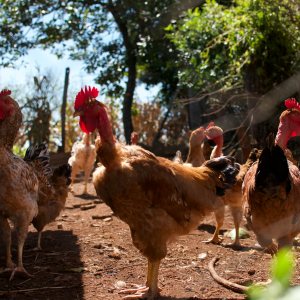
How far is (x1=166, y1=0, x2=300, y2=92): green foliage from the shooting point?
559 cm

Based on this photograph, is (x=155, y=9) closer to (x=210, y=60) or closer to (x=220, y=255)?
(x=210, y=60)

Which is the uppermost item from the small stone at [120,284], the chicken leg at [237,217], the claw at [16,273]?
the chicken leg at [237,217]

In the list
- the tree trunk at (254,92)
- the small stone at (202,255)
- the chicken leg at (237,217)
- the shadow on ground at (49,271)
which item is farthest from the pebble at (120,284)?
the tree trunk at (254,92)

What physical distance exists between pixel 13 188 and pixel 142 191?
1471 mm

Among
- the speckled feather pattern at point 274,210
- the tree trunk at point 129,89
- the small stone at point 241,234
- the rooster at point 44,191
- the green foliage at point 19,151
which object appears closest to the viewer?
the speckled feather pattern at point 274,210

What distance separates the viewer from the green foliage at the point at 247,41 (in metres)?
5.59

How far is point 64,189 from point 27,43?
29.7 feet

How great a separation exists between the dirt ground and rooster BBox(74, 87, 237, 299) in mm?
411

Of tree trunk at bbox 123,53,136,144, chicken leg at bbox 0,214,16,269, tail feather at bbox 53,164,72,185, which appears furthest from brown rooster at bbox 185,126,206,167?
tree trunk at bbox 123,53,136,144

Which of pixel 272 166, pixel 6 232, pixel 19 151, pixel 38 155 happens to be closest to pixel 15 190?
pixel 6 232

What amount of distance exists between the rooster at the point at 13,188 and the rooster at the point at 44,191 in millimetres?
714

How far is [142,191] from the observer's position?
2.41 meters

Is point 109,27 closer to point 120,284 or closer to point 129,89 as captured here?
point 129,89

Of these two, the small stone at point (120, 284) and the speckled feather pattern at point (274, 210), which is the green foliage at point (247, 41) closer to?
the speckled feather pattern at point (274, 210)
